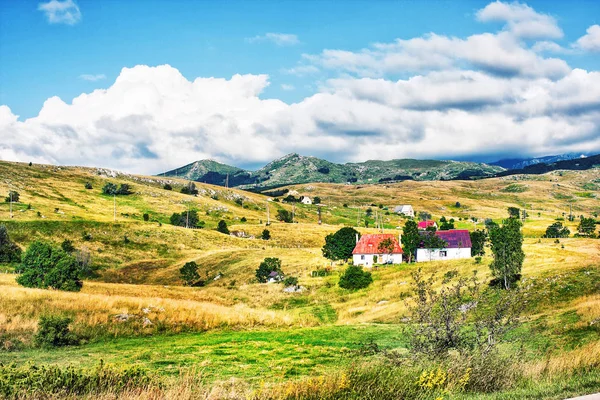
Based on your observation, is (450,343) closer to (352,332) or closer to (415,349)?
(415,349)

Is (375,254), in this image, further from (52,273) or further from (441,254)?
(52,273)

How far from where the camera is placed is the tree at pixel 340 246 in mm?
95375

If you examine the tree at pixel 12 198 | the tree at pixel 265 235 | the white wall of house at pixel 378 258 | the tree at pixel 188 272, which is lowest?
the tree at pixel 188 272

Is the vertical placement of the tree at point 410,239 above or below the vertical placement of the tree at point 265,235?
above

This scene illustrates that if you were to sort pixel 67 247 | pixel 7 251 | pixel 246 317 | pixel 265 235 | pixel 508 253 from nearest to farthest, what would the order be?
1. pixel 246 317
2. pixel 508 253
3. pixel 7 251
4. pixel 67 247
5. pixel 265 235

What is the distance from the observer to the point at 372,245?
96562mm

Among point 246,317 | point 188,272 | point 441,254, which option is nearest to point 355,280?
point 246,317

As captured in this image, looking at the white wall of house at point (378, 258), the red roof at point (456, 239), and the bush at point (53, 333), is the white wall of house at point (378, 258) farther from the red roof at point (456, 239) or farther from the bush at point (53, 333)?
the bush at point (53, 333)

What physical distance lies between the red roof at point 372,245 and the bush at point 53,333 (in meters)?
74.4

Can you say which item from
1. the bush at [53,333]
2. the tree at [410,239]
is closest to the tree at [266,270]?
the tree at [410,239]

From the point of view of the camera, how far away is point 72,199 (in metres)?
160

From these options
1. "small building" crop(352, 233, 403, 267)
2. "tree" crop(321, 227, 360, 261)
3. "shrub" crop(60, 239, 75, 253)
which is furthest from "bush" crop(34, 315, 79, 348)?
"shrub" crop(60, 239, 75, 253)

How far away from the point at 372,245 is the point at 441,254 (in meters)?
15.5

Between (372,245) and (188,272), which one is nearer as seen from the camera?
(188,272)
